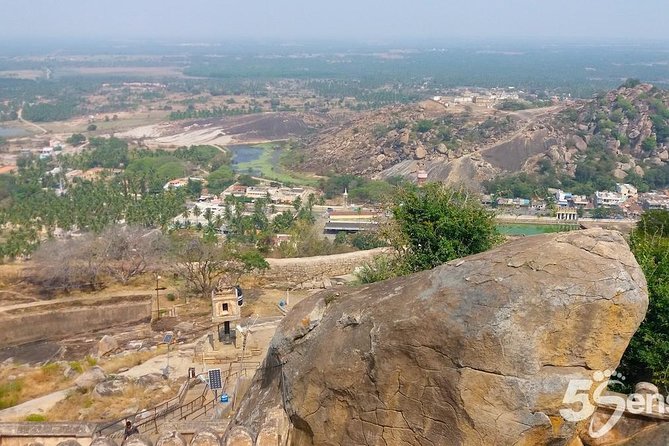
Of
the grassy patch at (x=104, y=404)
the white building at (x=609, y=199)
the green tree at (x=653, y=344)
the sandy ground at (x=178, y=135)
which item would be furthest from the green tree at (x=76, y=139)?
the green tree at (x=653, y=344)

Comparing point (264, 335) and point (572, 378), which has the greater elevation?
point (572, 378)

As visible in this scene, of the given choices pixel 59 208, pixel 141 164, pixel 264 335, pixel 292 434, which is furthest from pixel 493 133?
pixel 292 434

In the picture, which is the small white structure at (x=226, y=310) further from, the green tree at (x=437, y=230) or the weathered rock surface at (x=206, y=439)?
the weathered rock surface at (x=206, y=439)

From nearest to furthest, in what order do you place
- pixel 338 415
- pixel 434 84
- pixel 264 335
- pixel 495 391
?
1. pixel 495 391
2. pixel 338 415
3. pixel 264 335
4. pixel 434 84

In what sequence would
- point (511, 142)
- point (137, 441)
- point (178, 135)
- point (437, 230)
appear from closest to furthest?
1. point (137, 441)
2. point (437, 230)
3. point (511, 142)
4. point (178, 135)

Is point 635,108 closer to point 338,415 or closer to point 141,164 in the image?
point 141,164

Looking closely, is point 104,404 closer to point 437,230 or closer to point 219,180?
point 437,230

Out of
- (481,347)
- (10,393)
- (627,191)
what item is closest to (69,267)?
(10,393)

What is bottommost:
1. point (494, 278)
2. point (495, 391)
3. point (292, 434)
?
point (292, 434)
